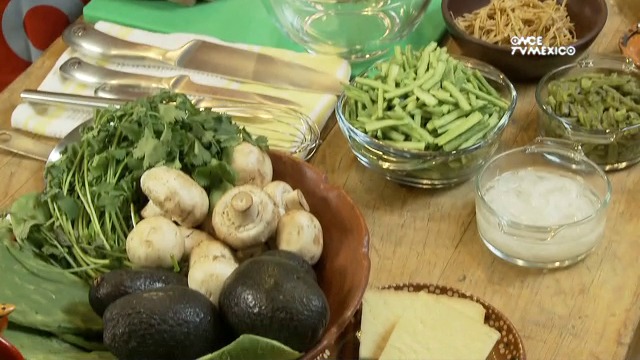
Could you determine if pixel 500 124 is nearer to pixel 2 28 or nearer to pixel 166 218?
pixel 166 218

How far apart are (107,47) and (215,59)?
0.18m

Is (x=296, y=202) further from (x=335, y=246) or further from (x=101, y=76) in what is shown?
(x=101, y=76)

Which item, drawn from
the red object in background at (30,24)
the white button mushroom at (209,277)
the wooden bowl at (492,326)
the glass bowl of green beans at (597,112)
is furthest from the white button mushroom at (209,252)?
the red object in background at (30,24)

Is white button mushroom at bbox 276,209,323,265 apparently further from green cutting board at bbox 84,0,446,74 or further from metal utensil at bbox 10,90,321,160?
green cutting board at bbox 84,0,446,74

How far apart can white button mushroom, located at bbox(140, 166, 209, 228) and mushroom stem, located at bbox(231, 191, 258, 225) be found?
0.06m

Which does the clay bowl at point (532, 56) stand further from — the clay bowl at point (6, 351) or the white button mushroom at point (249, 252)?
the clay bowl at point (6, 351)

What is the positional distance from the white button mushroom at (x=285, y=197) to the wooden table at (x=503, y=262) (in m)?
0.14

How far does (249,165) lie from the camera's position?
85cm

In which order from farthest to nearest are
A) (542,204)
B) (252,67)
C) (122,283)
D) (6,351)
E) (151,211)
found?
(252,67), (542,204), (151,211), (122,283), (6,351)

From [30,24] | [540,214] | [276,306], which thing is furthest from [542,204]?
[30,24]

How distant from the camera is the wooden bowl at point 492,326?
78 cm

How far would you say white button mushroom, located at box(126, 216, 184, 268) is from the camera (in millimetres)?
772

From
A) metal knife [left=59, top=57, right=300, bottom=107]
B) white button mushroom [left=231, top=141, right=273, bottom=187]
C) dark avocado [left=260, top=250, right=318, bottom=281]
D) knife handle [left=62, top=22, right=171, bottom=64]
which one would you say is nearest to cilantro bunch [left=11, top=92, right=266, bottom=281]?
white button mushroom [left=231, top=141, right=273, bottom=187]

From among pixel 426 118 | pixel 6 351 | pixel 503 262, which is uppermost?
pixel 6 351
